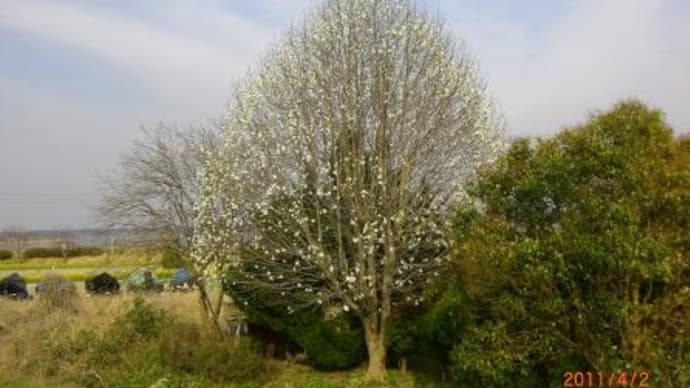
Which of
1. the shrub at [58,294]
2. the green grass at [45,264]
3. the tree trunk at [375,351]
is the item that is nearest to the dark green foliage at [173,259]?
the shrub at [58,294]

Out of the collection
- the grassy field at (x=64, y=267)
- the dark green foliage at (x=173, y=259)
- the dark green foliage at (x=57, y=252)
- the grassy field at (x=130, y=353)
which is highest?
the dark green foliage at (x=173, y=259)

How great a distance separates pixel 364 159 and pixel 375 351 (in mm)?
3596

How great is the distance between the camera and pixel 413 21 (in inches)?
491

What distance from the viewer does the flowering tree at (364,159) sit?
12.1m

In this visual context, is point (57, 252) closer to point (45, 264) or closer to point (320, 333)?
point (45, 264)

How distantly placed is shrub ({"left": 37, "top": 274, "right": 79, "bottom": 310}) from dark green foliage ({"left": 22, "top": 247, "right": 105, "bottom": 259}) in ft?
89.6

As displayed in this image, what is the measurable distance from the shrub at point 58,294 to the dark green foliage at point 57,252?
89.6 feet

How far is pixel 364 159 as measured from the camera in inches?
477

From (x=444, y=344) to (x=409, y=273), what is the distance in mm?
1434

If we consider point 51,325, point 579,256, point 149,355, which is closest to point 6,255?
point 51,325

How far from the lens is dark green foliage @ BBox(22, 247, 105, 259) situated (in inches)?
1756

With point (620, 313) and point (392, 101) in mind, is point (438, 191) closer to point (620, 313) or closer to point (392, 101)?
point (392, 101)

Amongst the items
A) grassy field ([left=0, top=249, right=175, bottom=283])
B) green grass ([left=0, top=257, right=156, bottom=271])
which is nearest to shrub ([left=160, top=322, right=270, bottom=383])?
grassy field ([left=0, top=249, right=175, bottom=283])

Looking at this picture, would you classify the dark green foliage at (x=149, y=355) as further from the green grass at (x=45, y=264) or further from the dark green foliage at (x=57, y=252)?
the dark green foliage at (x=57, y=252)
